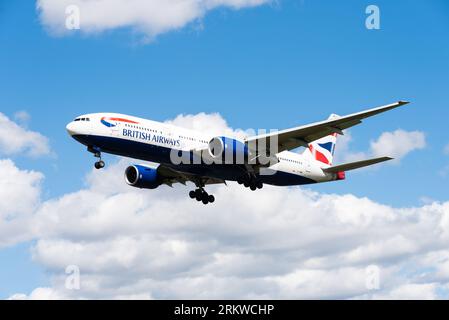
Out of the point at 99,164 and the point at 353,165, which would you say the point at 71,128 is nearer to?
the point at 99,164

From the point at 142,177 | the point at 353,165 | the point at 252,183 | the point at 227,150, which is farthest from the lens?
the point at 142,177

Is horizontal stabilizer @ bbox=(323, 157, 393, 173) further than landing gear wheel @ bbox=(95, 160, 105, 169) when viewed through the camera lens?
Yes

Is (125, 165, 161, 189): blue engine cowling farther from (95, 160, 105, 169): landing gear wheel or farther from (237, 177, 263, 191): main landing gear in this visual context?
(95, 160, 105, 169): landing gear wheel

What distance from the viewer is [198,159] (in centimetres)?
4853

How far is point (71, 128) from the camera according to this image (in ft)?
154

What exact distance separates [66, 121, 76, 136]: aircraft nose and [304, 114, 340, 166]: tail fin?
1933 centimetres

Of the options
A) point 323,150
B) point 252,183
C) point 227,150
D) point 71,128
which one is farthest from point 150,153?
point 323,150

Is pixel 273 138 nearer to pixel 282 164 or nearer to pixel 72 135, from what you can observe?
pixel 282 164

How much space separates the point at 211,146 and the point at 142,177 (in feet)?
29.5

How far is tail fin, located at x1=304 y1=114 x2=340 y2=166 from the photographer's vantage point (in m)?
57.8

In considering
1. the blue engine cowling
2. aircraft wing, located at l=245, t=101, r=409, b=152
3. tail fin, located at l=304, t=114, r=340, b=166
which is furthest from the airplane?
tail fin, located at l=304, t=114, r=340, b=166
